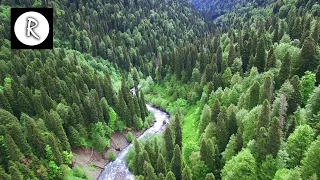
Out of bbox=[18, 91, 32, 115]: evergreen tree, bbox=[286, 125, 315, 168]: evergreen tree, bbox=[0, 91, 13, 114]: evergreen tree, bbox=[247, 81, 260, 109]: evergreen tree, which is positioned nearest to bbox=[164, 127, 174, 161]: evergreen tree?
bbox=[247, 81, 260, 109]: evergreen tree

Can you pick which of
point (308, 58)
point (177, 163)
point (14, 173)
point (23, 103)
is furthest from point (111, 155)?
point (308, 58)

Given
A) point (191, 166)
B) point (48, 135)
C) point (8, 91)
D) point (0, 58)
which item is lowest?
point (191, 166)

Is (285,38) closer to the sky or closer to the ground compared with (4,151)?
closer to the sky

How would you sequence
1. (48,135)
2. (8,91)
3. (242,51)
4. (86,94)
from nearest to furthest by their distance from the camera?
(48,135) < (8,91) < (86,94) < (242,51)

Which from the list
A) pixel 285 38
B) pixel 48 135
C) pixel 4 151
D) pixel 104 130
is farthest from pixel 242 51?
pixel 4 151

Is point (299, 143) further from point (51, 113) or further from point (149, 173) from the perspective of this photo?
point (51, 113)

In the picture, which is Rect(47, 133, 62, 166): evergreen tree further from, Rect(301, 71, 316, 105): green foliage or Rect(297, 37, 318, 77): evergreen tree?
Rect(297, 37, 318, 77): evergreen tree

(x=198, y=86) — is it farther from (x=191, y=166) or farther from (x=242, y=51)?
(x=191, y=166)

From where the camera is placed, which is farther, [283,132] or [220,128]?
[220,128]

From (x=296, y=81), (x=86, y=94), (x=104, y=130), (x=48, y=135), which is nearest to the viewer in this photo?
(x=296, y=81)
